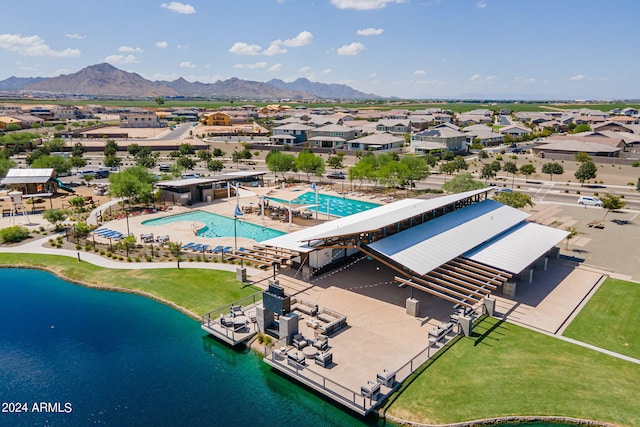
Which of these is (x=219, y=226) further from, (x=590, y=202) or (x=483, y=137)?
(x=483, y=137)

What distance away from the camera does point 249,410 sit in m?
22.2

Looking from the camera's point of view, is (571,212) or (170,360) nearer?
(170,360)

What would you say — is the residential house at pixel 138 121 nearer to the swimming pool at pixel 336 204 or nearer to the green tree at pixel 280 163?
the green tree at pixel 280 163

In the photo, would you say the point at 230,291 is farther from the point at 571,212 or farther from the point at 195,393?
the point at 571,212

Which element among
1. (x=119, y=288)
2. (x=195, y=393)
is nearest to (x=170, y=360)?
(x=195, y=393)

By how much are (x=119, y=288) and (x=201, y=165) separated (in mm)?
71111

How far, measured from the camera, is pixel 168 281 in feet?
120

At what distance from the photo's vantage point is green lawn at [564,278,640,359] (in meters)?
27.3

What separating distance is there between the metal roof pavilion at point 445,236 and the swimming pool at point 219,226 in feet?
63.2

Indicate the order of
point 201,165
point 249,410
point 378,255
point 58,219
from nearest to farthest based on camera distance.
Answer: point 249,410
point 378,255
point 58,219
point 201,165

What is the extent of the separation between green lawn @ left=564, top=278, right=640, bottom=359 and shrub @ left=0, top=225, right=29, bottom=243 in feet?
173

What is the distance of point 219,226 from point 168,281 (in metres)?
18.3

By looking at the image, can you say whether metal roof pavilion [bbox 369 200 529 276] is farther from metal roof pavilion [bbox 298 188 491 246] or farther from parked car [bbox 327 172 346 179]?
parked car [bbox 327 172 346 179]

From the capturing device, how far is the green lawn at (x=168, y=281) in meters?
33.4
